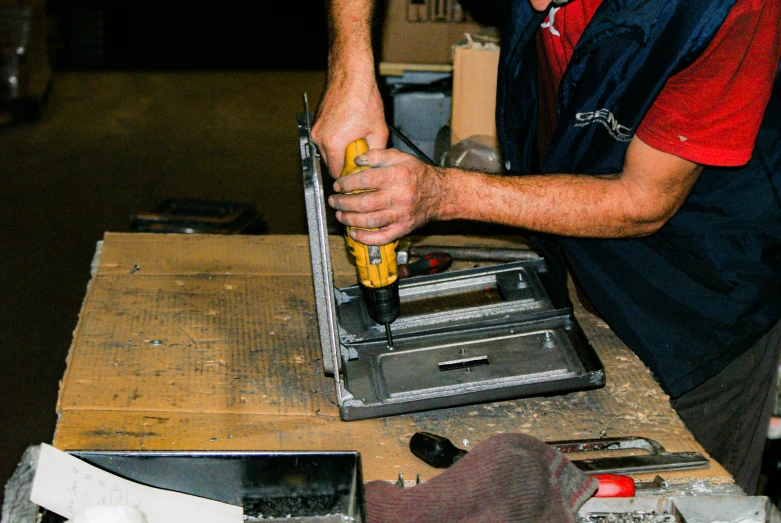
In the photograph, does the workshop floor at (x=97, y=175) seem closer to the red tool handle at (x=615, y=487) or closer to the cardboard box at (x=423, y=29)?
the cardboard box at (x=423, y=29)

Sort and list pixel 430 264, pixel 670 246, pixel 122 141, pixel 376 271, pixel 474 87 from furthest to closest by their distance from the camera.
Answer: pixel 122 141
pixel 474 87
pixel 430 264
pixel 670 246
pixel 376 271

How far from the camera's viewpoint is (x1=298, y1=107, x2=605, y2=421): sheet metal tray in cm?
114

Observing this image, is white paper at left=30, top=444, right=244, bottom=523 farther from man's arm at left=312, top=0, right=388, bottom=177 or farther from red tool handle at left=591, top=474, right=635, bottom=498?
man's arm at left=312, top=0, right=388, bottom=177

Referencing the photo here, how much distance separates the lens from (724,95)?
1.08 m

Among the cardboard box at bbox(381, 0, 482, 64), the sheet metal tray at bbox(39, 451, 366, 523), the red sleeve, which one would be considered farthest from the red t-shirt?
the cardboard box at bbox(381, 0, 482, 64)

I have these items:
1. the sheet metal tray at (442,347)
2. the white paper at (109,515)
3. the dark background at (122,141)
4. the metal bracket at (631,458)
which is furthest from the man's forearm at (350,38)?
the dark background at (122,141)

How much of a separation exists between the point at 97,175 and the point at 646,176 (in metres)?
3.48

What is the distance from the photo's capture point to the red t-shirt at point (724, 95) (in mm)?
1048

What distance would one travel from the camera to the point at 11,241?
340 centimetres

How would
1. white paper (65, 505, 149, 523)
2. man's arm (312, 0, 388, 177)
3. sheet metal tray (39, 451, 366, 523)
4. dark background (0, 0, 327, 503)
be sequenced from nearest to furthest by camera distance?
white paper (65, 505, 149, 523) → sheet metal tray (39, 451, 366, 523) → man's arm (312, 0, 388, 177) → dark background (0, 0, 327, 503)

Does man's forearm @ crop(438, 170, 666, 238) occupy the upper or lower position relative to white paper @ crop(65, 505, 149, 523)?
upper

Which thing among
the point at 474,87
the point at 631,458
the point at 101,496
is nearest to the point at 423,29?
the point at 474,87

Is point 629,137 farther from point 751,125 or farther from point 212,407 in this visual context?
point 212,407

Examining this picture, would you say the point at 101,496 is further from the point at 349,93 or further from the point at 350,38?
the point at 350,38
